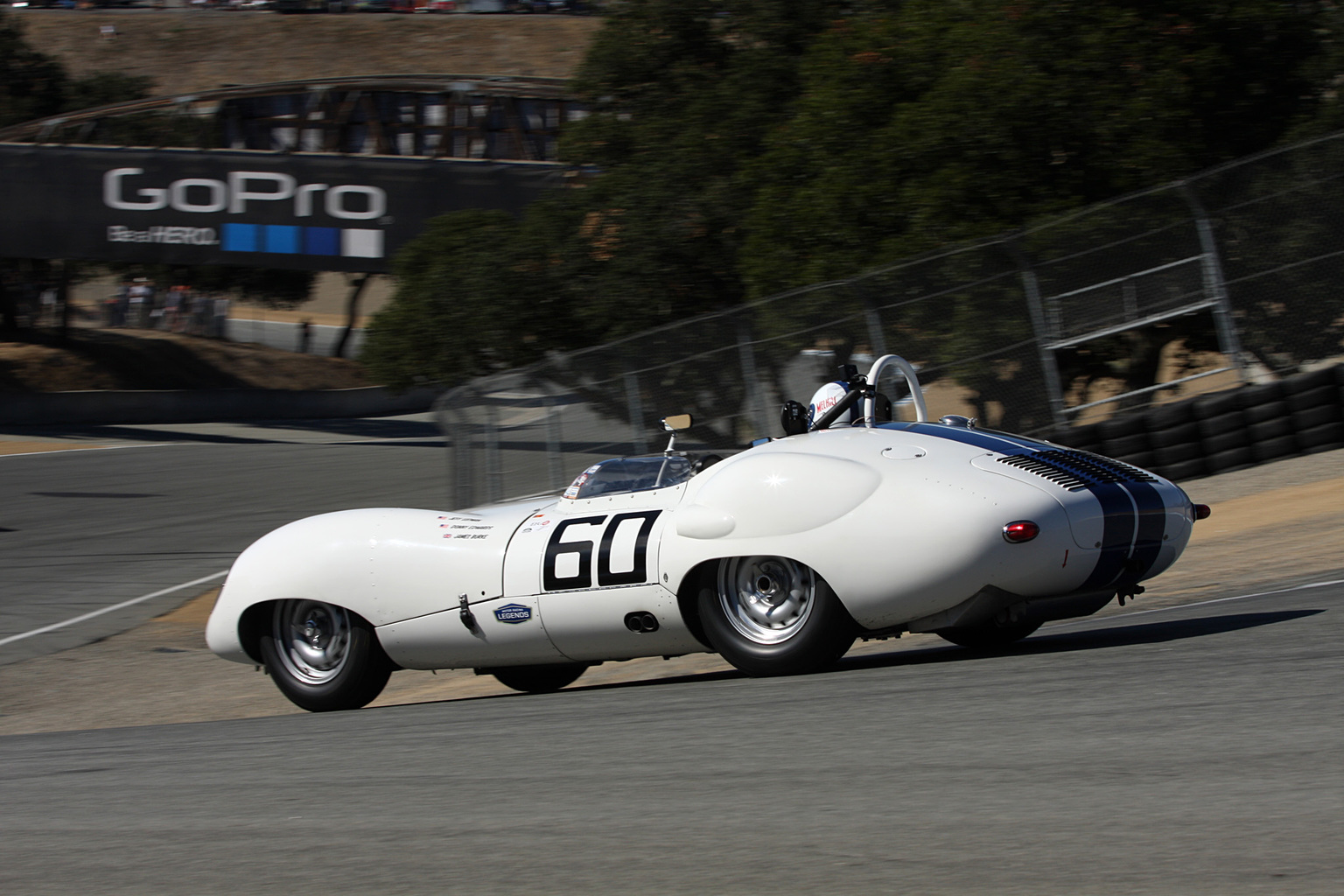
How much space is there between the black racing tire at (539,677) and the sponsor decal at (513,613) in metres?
1.00

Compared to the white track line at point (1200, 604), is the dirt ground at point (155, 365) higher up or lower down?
higher up

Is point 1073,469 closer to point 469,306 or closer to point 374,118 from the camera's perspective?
point 469,306

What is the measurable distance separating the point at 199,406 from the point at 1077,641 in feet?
121

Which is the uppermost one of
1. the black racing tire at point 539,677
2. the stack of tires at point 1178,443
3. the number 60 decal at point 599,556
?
the number 60 decal at point 599,556

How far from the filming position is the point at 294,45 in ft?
209

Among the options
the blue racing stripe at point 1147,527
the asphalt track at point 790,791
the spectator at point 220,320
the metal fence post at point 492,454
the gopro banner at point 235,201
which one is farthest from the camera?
the spectator at point 220,320

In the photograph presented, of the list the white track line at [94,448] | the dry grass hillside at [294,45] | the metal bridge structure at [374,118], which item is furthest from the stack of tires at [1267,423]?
the dry grass hillside at [294,45]

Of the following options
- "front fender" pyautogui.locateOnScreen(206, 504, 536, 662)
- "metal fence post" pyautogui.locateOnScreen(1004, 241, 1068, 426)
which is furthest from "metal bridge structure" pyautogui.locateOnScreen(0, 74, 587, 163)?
"front fender" pyautogui.locateOnScreen(206, 504, 536, 662)

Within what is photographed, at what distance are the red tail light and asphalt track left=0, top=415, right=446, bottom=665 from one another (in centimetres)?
827

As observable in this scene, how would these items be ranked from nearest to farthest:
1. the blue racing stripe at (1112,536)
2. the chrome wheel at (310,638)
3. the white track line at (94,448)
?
the blue racing stripe at (1112,536) → the chrome wheel at (310,638) → the white track line at (94,448)

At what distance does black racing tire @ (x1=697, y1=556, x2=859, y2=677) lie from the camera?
562cm

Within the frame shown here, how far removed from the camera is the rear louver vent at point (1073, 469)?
18.4 feet

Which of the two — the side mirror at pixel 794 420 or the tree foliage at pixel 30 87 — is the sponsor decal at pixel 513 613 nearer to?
the side mirror at pixel 794 420

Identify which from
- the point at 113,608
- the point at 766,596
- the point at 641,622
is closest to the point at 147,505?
the point at 113,608
